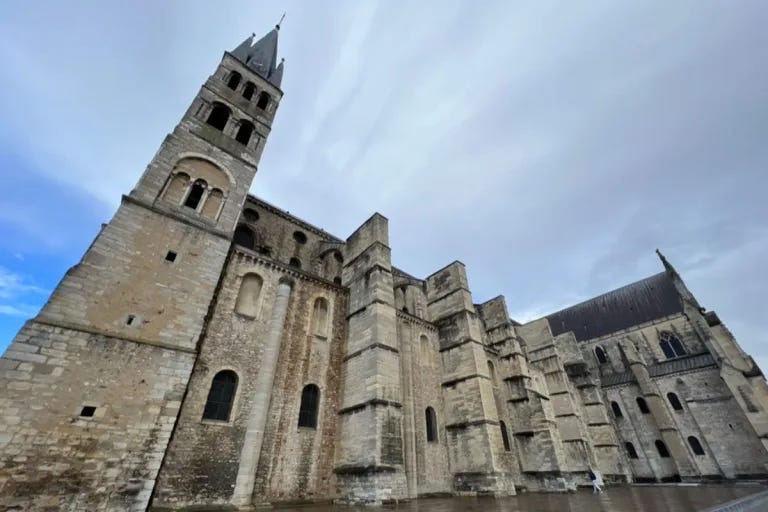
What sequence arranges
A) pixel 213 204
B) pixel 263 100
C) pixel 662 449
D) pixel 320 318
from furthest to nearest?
1. pixel 662 449
2. pixel 263 100
3. pixel 320 318
4. pixel 213 204

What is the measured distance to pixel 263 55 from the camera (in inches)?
835

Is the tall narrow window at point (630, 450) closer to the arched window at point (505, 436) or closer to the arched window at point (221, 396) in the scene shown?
the arched window at point (505, 436)

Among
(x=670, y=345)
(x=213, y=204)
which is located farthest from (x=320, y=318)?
(x=670, y=345)

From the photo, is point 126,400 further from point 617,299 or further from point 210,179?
point 617,299

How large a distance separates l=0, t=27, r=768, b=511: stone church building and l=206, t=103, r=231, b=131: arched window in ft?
0.21

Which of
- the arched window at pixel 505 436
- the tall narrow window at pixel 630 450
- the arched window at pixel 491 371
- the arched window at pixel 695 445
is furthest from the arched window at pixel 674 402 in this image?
the arched window at pixel 505 436

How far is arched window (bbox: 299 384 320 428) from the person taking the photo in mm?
11539

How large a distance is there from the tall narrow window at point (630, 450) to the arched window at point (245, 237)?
32.7 metres

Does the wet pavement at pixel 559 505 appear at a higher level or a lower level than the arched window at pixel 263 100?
lower

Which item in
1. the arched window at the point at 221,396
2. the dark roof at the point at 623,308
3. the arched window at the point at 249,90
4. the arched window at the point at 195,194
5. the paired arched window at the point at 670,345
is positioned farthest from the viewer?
the dark roof at the point at 623,308

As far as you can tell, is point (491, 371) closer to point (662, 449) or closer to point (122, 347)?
point (122, 347)

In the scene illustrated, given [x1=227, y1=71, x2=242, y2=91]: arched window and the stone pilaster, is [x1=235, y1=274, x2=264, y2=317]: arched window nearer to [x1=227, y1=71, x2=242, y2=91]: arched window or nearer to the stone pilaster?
the stone pilaster

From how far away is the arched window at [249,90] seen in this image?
1727 cm

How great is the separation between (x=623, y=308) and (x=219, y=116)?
40121mm
